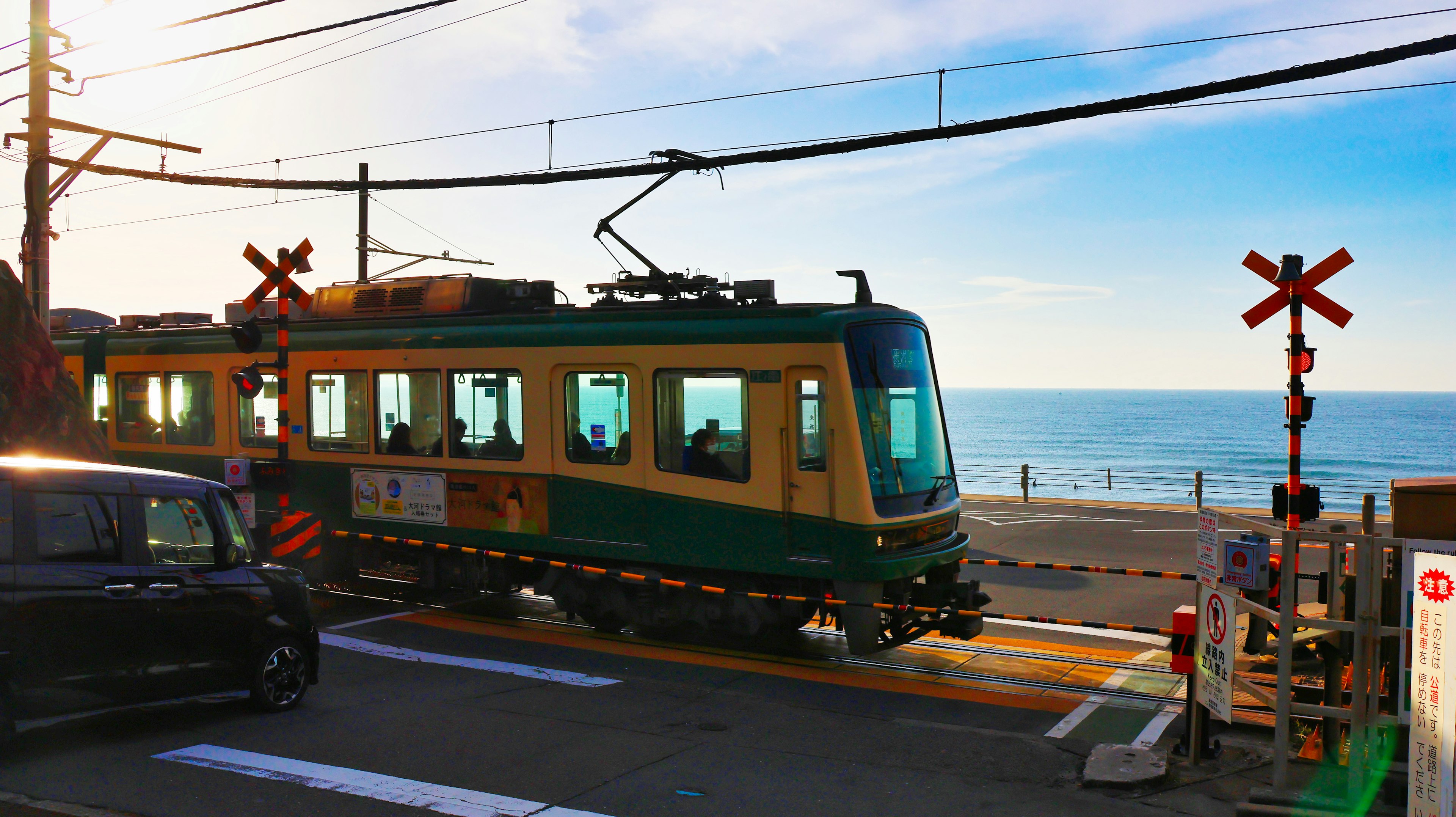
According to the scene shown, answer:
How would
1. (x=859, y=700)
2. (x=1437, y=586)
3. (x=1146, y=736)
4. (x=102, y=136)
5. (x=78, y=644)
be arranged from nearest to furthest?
(x=1437, y=586), (x=78, y=644), (x=1146, y=736), (x=859, y=700), (x=102, y=136)

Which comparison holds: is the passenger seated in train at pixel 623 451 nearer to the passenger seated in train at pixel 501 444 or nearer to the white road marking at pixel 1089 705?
the passenger seated in train at pixel 501 444

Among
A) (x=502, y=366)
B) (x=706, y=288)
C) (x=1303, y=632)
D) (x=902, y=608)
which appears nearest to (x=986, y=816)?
(x=902, y=608)

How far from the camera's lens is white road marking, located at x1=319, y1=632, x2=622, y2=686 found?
361 inches

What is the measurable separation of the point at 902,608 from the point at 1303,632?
3180 millimetres

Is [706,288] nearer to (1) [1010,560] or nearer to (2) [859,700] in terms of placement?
(2) [859,700]

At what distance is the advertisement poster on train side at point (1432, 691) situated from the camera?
4445mm

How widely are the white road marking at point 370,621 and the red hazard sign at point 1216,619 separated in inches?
329

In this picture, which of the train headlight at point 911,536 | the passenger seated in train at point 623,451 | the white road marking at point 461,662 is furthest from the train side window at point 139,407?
the train headlight at point 911,536

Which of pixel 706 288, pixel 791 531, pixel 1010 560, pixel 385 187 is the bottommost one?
pixel 1010 560

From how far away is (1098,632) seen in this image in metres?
11.4

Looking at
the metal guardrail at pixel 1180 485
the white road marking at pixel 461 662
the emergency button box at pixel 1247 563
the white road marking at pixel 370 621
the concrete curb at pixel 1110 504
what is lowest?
the metal guardrail at pixel 1180 485

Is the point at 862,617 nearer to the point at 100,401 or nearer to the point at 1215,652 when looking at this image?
the point at 1215,652

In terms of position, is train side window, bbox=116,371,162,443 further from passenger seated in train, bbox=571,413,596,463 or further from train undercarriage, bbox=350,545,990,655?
passenger seated in train, bbox=571,413,596,463

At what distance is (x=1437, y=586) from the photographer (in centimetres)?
457
